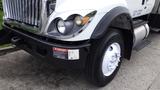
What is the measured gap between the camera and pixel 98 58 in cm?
356

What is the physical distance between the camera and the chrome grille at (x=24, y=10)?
339 cm

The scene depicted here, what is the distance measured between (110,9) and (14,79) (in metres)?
1.97

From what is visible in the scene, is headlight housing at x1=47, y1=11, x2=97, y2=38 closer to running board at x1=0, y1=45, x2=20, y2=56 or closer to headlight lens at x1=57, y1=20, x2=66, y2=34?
headlight lens at x1=57, y1=20, x2=66, y2=34

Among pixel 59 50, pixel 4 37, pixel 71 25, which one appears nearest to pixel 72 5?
pixel 71 25

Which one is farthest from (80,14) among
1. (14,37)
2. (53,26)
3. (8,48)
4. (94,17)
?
(8,48)

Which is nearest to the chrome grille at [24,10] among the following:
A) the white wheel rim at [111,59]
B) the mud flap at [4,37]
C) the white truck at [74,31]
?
the white truck at [74,31]

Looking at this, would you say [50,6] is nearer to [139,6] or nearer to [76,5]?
[76,5]

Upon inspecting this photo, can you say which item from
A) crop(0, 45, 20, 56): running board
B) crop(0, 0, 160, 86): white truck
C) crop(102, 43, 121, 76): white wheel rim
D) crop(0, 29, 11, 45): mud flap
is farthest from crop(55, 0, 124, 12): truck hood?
crop(0, 45, 20, 56): running board

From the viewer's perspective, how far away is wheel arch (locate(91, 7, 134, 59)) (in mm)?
3338

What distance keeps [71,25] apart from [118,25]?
922mm

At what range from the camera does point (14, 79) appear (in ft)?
13.6

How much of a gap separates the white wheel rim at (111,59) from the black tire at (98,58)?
97 mm

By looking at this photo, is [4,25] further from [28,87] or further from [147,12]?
[147,12]

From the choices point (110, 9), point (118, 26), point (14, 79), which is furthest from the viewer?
point (14, 79)
